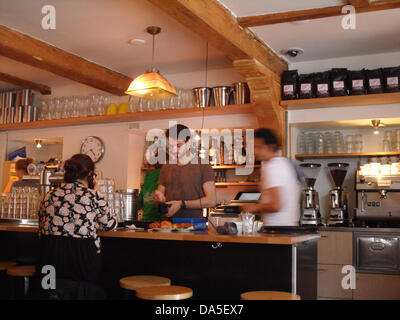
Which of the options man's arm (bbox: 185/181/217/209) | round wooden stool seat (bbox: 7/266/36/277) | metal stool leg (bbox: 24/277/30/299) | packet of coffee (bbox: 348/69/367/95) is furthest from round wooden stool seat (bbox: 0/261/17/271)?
packet of coffee (bbox: 348/69/367/95)

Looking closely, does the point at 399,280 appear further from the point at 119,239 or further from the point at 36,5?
the point at 36,5

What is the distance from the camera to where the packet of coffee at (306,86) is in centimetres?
550

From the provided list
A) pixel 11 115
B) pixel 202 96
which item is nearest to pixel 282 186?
pixel 202 96

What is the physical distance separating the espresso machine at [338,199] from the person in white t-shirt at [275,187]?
7.72ft

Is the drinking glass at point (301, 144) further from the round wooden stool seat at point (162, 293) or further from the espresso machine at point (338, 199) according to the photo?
the round wooden stool seat at point (162, 293)

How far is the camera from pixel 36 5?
14.5 feet

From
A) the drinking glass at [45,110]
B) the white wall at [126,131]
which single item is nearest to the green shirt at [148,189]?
the white wall at [126,131]

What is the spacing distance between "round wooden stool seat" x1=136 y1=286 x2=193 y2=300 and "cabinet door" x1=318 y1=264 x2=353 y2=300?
2.88 m

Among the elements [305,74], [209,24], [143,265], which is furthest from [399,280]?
[209,24]

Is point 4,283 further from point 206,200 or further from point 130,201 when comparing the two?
point 130,201

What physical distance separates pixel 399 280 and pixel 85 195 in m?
3.47

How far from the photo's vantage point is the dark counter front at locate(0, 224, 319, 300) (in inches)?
119

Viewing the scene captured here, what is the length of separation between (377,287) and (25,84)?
5.40m

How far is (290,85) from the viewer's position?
18.3 feet
